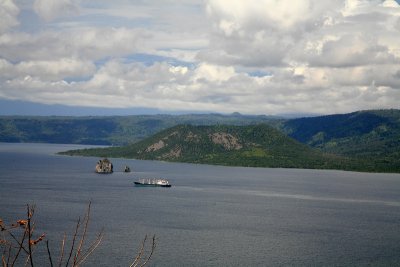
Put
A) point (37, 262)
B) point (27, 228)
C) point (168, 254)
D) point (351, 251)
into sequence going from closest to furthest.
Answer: point (27, 228) < point (37, 262) < point (168, 254) < point (351, 251)

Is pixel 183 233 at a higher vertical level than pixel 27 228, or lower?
lower

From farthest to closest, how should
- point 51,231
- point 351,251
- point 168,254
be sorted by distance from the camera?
1. point 51,231
2. point 351,251
3. point 168,254

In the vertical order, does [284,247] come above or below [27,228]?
below

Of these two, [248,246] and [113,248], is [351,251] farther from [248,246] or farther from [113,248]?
[113,248]

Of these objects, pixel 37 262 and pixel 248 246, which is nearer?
pixel 37 262

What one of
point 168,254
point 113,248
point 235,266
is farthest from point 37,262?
point 235,266

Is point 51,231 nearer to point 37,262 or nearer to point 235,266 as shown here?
point 37,262

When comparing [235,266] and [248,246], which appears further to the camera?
[248,246]

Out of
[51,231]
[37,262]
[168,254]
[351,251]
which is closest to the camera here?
[37,262]

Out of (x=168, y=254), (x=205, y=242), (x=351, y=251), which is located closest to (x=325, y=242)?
(x=351, y=251)
